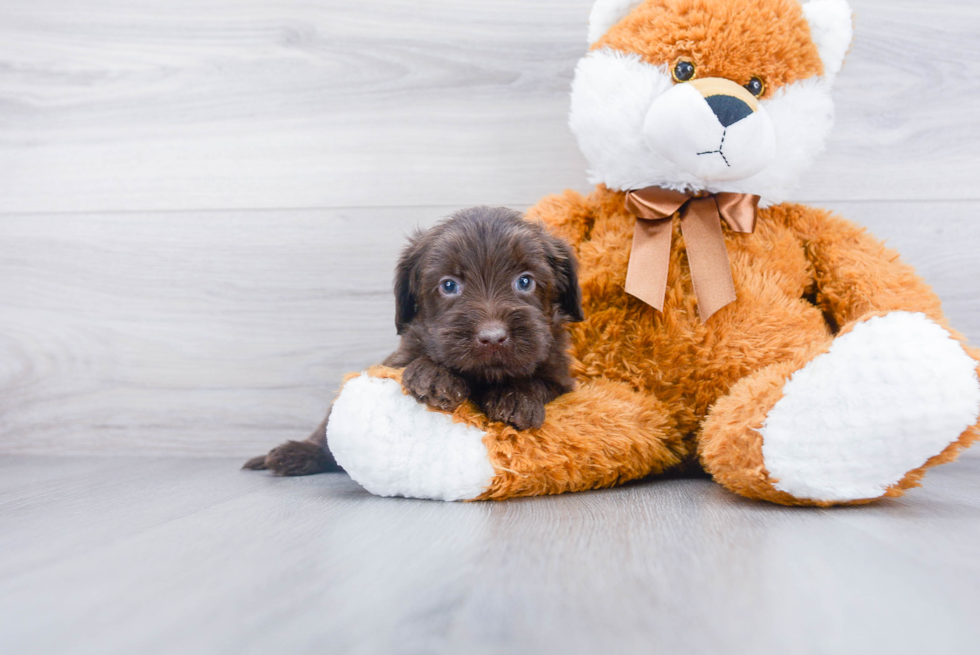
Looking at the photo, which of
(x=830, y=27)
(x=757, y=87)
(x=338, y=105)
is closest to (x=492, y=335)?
(x=757, y=87)

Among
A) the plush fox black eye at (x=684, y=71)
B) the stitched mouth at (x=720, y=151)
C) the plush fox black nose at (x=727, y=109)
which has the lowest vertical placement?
the stitched mouth at (x=720, y=151)

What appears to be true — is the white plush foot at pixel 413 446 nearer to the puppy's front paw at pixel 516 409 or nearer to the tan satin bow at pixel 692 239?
the puppy's front paw at pixel 516 409

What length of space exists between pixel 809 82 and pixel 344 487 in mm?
1293

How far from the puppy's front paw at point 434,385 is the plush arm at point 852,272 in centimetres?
78

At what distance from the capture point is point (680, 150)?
4.19 feet

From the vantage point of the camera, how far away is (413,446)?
112 cm

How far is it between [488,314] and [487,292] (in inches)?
2.7

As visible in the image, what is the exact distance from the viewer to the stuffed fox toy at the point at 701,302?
1.05 m

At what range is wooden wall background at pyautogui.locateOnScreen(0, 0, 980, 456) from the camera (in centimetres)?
182

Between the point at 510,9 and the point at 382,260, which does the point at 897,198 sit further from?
the point at 382,260

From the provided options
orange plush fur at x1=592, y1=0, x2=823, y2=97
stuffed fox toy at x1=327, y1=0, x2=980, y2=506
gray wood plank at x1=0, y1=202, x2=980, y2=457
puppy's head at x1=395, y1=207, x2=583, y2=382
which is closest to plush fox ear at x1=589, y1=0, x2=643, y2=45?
stuffed fox toy at x1=327, y1=0, x2=980, y2=506

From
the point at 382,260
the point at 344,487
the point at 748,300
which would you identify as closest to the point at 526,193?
the point at 382,260

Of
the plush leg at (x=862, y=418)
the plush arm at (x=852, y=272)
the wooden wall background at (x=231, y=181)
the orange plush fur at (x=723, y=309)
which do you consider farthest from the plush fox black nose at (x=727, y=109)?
the wooden wall background at (x=231, y=181)

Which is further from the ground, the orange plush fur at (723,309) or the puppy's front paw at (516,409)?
the orange plush fur at (723,309)
